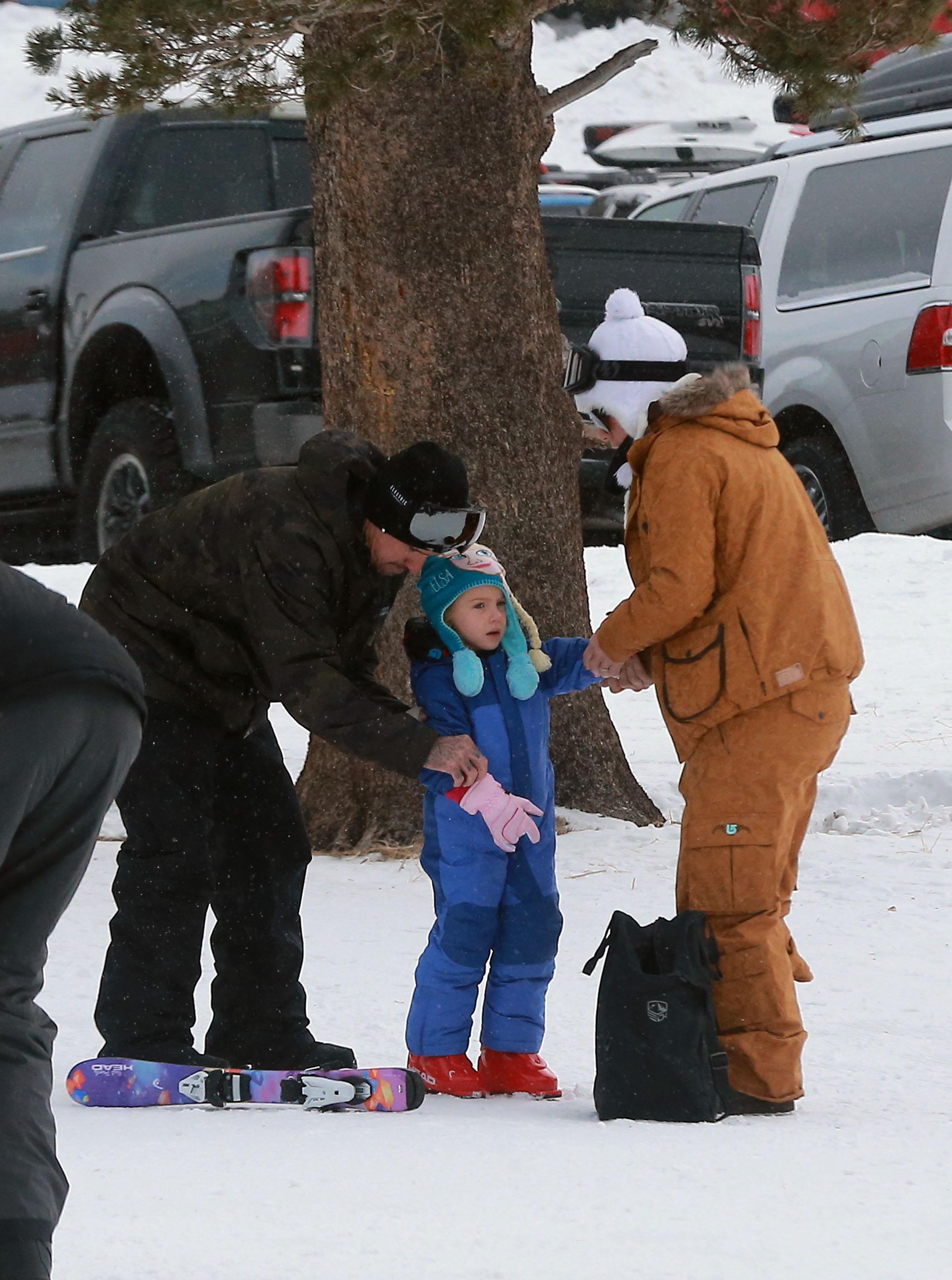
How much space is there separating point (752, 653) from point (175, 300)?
429 cm

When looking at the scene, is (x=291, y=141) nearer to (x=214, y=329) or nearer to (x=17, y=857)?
(x=214, y=329)

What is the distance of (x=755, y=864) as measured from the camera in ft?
12.3

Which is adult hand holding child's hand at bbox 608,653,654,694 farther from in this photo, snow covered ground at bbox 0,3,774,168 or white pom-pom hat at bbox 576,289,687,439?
snow covered ground at bbox 0,3,774,168

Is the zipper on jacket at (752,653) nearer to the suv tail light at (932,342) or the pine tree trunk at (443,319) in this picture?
the pine tree trunk at (443,319)

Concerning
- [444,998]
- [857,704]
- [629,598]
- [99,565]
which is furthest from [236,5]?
[857,704]

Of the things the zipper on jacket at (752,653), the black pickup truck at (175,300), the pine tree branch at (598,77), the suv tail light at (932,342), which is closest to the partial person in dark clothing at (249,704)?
the zipper on jacket at (752,653)

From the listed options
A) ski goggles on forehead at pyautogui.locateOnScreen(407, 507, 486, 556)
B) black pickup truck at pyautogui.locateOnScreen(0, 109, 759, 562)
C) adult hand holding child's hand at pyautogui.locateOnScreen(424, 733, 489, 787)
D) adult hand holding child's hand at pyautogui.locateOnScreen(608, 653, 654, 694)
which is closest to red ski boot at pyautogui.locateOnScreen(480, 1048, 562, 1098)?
adult hand holding child's hand at pyautogui.locateOnScreen(424, 733, 489, 787)

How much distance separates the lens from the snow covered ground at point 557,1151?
2.87 meters

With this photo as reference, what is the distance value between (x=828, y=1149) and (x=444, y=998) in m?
0.85

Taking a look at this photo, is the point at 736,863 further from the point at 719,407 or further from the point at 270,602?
the point at 270,602

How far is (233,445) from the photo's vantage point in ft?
23.9

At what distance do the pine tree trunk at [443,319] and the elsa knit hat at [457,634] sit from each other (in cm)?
185

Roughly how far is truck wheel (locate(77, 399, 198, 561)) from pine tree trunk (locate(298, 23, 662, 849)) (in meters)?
1.82

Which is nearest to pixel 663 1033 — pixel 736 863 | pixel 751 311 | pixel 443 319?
pixel 736 863
